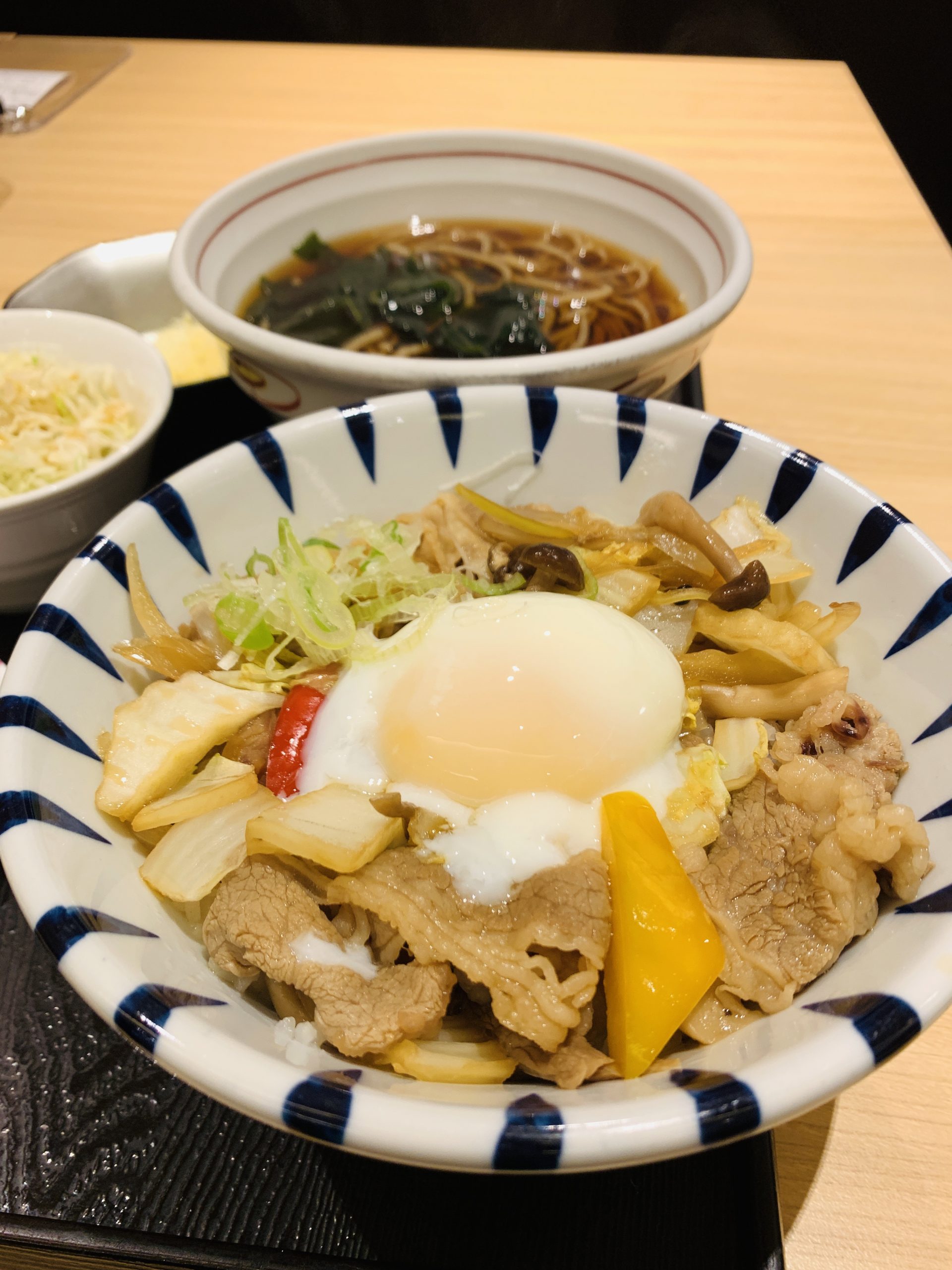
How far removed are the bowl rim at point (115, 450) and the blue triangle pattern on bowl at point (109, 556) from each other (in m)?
0.48

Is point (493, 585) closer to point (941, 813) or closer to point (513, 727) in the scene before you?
point (513, 727)

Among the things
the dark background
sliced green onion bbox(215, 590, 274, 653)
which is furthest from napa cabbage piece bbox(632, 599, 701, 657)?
the dark background

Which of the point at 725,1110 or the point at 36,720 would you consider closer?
the point at 725,1110

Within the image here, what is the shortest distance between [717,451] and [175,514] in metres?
0.96

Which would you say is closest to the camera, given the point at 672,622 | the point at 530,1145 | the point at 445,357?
the point at 530,1145

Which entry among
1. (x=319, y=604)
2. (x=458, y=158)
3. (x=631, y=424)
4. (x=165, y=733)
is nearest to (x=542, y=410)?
(x=631, y=424)

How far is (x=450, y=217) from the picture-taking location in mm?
2611

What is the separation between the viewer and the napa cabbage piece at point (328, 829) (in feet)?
3.57

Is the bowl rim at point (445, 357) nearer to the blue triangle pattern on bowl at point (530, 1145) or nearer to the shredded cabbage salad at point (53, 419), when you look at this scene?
the shredded cabbage salad at point (53, 419)

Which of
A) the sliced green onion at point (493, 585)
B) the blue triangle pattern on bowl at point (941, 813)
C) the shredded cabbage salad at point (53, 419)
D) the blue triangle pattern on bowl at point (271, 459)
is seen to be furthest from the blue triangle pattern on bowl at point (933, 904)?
the shredded cabbage salad at point (53, 419)

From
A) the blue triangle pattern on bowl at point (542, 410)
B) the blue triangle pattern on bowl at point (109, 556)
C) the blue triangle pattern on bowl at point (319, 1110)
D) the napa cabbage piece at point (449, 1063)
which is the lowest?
the napa cabbage piece at point (449, 1063)

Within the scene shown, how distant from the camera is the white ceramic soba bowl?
65.8 inches

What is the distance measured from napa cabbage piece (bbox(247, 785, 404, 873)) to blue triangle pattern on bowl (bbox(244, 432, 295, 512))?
633 mm

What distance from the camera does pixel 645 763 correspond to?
4.11 ft
